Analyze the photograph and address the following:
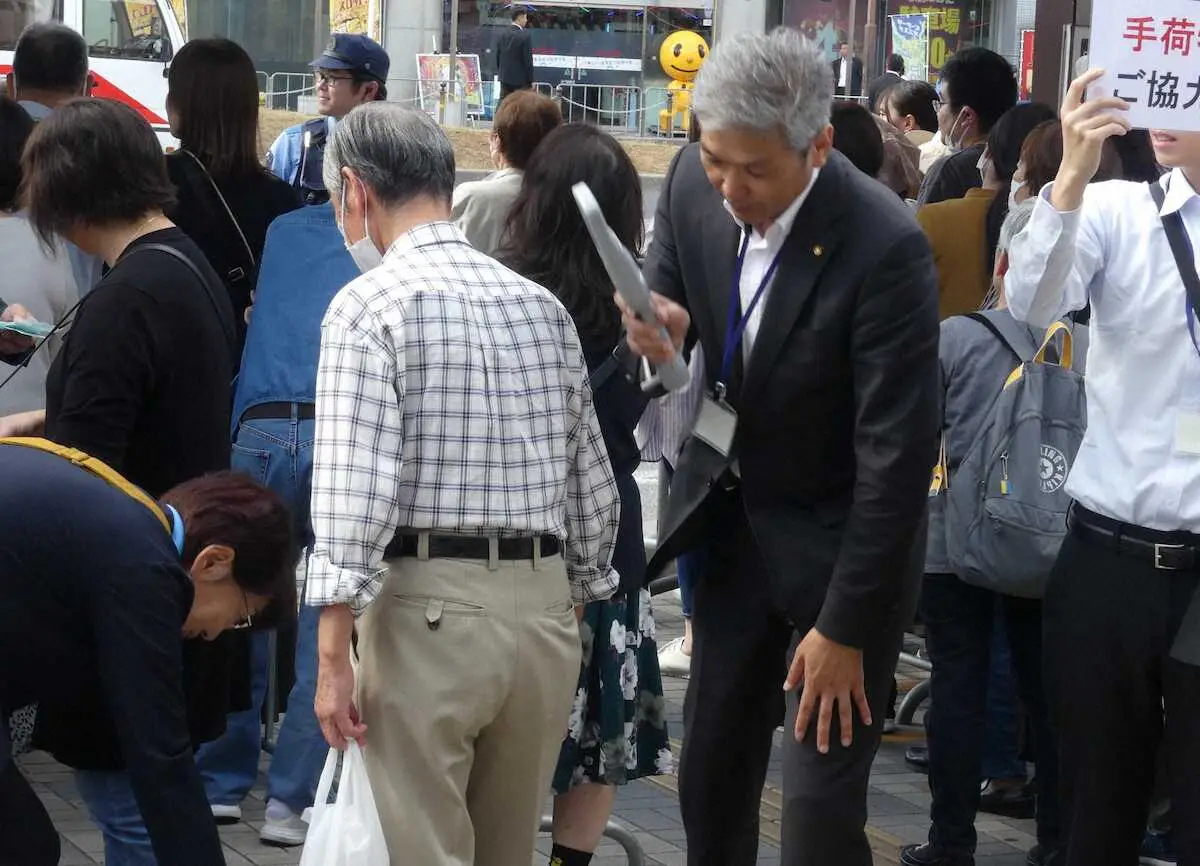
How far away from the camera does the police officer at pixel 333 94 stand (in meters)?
6.36

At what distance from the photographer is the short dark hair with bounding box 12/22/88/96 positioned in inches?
251

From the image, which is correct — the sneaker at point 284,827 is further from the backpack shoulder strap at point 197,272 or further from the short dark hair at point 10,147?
the short dark hair at point 10,147

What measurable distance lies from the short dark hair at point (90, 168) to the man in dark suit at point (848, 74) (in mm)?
20150

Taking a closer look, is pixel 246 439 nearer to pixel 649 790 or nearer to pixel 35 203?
pixel 35 203

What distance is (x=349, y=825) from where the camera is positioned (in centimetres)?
307

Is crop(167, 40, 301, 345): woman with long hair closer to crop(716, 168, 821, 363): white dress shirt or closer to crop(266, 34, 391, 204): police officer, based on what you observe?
crop(266, 34, 391, 204): police officer

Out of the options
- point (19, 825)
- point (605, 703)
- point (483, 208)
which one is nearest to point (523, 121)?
point (483, 208)

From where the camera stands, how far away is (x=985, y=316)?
4.78m

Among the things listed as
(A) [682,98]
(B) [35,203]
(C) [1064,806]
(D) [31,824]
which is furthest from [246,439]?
(A) [682,98]

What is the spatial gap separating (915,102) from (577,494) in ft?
21.0

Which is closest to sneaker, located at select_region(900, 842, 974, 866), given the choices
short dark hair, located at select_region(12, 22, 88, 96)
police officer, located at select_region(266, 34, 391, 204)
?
police officer, located at select_region(266, 34, 391, 204)

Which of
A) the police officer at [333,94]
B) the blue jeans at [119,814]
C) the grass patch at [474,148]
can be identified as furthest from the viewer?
the grass patch at [474,148]

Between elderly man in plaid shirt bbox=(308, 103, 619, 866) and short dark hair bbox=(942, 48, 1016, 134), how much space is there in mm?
4145

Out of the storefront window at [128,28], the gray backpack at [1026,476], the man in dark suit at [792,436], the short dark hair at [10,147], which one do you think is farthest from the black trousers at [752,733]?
the storefront window at [128,28]
